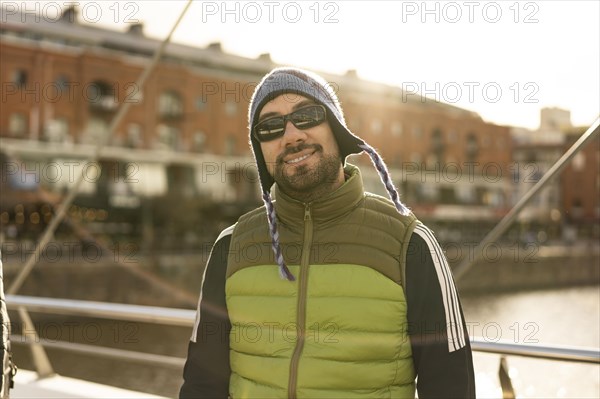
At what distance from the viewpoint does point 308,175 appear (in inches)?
57.7

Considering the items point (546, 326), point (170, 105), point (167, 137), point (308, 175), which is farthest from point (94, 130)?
point (308, 175)

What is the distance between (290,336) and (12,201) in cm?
2773

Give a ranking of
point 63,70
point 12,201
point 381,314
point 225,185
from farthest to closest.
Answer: point 225,185 → point 63,70 → point 12,201 → point 381,314

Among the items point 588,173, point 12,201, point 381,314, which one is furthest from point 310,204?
point 588,173

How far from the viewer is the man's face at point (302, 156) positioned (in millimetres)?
1469

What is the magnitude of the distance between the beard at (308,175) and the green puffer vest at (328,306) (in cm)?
2

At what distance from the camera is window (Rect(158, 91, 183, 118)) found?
114 feet

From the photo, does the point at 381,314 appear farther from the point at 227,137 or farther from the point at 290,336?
the point at 227,137

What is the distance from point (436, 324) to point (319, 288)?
23 centimetres

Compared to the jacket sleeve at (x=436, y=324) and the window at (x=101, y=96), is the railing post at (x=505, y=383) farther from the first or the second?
the window at (x=101, y=96)

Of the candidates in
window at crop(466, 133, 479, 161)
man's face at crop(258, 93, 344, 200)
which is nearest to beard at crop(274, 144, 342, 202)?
man's face at crop(258, 93, 344, 200)

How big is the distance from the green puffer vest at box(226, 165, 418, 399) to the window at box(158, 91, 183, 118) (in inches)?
1333

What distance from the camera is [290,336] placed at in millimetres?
1446

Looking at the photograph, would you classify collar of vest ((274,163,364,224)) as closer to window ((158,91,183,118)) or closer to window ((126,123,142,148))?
window ((126,123,142,148))
